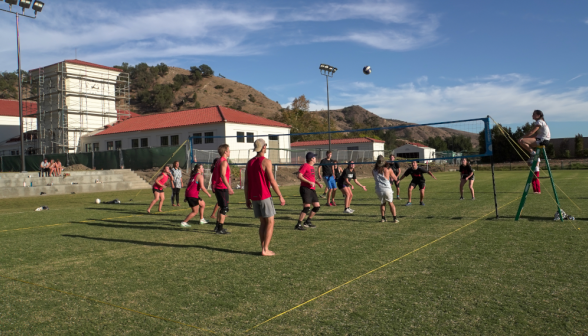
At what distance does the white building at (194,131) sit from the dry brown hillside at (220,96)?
196 feet

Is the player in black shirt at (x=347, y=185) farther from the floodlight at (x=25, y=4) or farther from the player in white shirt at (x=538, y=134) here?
the floodlight at (x=25, y=4)

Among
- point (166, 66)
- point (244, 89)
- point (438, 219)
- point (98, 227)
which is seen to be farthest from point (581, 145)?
point (166, 66)

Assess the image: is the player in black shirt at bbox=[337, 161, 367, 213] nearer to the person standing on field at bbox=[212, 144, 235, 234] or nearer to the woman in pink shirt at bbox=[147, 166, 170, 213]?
the person standing on field at bbox=[212, 144, 235, 234]

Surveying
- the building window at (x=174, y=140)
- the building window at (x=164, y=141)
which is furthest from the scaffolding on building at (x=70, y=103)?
the building window at (x=174, y=140)

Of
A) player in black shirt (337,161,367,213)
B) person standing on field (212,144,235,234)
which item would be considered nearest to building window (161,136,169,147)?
player in black shirt (337,161,367,213)

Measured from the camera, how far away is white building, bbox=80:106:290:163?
42.0 metres

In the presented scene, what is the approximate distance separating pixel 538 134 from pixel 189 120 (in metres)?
39.9

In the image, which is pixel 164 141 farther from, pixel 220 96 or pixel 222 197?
pixel 220 96

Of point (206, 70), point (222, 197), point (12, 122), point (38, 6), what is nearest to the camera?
point (222, 197)

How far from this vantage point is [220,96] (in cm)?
12544

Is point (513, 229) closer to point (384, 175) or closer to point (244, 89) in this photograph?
point (384, 175)

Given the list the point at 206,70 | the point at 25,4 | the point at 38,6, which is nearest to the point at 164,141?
the point at 38,6

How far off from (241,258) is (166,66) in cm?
14112

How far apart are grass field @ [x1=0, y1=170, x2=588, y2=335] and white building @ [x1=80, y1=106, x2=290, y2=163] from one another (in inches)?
1157
